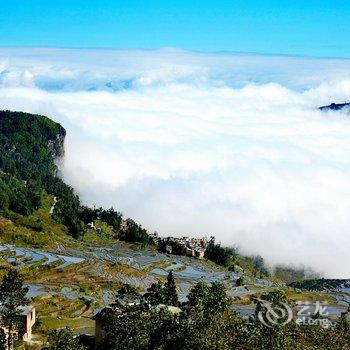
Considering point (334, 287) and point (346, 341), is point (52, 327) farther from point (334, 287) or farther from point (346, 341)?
point (334, 287)

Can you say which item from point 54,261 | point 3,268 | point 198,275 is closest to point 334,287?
point 198,275

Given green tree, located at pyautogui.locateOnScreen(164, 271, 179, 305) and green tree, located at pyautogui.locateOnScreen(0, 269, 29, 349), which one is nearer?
green tree, located at pyautogui.locateOnScreen(0, 269, 29, 349)

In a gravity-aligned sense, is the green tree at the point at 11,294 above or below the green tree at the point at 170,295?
above

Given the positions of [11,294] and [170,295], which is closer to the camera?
[11,294]

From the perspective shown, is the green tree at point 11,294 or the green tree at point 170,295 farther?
Answer: the green tree at point 170,295

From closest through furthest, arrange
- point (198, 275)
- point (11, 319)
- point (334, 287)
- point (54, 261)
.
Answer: point (11, 319)
point (54, 261)
point (198, 275)
point (334, 287)

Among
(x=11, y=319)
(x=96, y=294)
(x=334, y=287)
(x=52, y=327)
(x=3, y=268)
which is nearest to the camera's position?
(x=11, y=319)

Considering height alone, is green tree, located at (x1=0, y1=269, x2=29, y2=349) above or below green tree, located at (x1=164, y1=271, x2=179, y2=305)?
above

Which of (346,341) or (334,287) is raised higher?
(346,341)

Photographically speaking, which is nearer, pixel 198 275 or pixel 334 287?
pixel 198 275

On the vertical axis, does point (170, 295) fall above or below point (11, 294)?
→ below

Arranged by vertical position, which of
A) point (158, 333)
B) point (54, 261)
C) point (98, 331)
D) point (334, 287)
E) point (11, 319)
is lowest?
point (334, 287)
